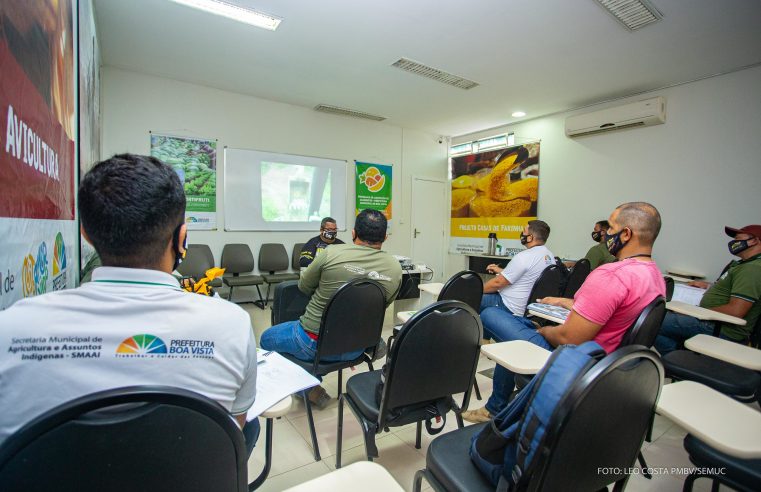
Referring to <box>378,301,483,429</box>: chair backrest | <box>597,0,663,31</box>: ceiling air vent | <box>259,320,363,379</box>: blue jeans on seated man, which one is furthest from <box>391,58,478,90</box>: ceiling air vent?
<box>378,301,483,429</box>: chair backrest

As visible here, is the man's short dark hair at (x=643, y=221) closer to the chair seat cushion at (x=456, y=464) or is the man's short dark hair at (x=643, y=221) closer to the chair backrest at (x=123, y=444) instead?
the chair seat cushion at (x=456, y=464)

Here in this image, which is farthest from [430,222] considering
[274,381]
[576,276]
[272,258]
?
[274,381]

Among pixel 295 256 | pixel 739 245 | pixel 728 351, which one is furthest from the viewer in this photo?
pixel 295 256

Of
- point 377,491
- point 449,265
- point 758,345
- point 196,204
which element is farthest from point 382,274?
point 449,265

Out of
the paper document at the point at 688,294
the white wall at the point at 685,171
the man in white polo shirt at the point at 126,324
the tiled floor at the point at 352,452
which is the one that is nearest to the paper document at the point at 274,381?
the man in white polo shirt at the point at 126,324

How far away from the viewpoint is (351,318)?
1.85 m

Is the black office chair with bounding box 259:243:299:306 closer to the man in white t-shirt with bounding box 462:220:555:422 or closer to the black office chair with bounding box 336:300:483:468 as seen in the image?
the man in white t-shirt with bounding box 462:220:555:422

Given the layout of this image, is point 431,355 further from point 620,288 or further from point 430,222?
point 430,222

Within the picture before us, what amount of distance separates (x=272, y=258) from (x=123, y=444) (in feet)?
15.8

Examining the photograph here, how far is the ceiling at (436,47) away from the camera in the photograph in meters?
2.93

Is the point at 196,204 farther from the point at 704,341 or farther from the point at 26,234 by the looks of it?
the point at 704,341

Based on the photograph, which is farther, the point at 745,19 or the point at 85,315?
the point at 745,19

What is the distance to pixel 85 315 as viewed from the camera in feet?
2.02

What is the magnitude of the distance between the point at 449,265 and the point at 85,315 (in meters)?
6.95
